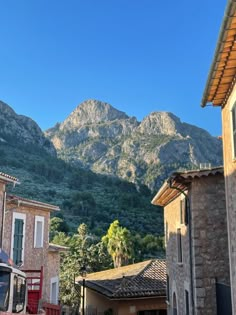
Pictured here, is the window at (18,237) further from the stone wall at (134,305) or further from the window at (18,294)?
the window at (18,294)

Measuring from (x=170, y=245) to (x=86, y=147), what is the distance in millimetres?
141379

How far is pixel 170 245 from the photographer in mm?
16797

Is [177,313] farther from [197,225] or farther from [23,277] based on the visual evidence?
[23,277]

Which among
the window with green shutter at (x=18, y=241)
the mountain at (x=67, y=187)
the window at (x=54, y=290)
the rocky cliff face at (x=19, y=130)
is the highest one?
the rocky cliff face at (x=19, y=130)

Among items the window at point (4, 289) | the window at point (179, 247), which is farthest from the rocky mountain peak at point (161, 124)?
the window at point (4, 289)

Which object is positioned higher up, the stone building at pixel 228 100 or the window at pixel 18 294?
the stone building at pixel 228 100

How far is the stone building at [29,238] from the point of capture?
16.9 m

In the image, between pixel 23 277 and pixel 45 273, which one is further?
pixel 45 273

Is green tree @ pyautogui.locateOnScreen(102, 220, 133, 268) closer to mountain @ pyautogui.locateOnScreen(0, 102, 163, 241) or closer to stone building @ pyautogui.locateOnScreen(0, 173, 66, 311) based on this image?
stone building @ pyautogui.locateOnScreen(0, 173, 66, 311)

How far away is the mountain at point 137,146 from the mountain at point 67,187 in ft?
66.1

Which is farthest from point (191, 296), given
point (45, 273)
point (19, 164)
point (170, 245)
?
point (19, 164)

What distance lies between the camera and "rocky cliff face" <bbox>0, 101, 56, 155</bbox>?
108887mm

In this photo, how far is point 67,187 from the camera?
3580 inches

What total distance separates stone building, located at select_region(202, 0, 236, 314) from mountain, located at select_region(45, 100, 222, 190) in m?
98.0
